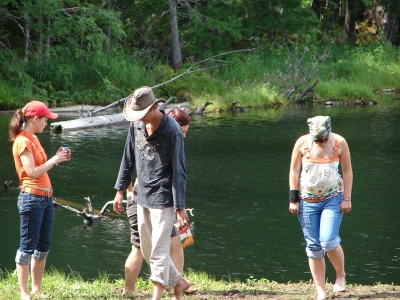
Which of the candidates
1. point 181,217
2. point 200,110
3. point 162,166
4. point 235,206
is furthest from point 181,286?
point 200,110

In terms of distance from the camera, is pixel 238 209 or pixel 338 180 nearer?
pixel 338 180

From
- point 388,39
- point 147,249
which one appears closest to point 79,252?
point 147,249

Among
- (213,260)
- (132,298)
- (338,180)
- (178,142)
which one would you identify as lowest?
(213,260)

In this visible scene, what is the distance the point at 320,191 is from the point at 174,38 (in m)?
23.0


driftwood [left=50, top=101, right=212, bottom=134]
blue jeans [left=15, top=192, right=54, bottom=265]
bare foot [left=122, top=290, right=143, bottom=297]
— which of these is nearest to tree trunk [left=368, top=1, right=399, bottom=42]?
driftwood [left=50, top=101, right=212, bottom=134]

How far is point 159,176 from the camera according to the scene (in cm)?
489

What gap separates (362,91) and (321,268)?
70.4 ft

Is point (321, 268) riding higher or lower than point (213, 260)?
higher

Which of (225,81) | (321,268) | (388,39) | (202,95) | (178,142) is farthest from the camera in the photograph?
(388,39)

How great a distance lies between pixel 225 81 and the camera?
2670cm

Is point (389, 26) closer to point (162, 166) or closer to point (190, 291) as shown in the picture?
point (190, 291)

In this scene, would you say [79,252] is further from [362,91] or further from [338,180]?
[362,91]

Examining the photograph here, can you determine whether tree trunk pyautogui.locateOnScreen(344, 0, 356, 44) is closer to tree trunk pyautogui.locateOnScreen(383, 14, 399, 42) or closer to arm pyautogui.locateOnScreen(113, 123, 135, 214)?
tree trunk pyautogui.locateOnScreen(383, 14, 399, 42)

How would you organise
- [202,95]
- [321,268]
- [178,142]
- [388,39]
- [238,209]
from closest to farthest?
1. [178,142]
2. [321,268]
3. [238,209]
4. [202,95]
5. [388,39]
